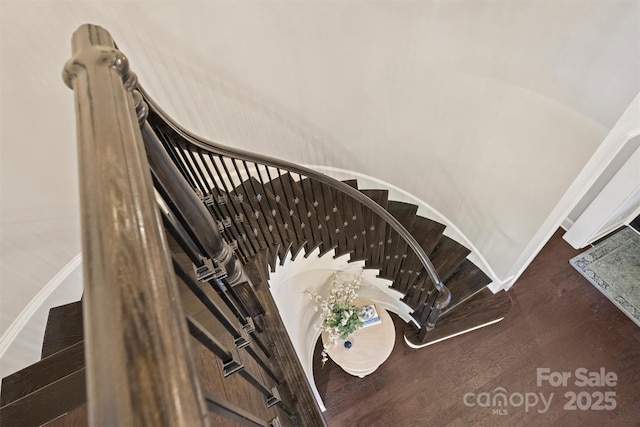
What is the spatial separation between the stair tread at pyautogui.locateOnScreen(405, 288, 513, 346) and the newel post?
141 inches

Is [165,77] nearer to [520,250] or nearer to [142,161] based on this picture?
[142,161]

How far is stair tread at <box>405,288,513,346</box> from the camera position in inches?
143

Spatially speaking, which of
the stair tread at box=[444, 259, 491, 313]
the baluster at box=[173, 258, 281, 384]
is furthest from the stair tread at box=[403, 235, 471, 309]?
the baluster at box=[173, 258, 281, 384]

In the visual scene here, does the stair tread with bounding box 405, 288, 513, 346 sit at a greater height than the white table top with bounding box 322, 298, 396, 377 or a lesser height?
lesser

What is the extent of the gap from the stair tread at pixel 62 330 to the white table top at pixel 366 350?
2.07m

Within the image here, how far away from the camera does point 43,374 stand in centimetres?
160

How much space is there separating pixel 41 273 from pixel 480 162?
364 cm

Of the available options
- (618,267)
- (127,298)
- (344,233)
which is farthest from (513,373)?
(127,298)

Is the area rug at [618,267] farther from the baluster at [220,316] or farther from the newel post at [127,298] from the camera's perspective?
the newel post at [127,298]

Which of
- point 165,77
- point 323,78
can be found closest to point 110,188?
point 165,77

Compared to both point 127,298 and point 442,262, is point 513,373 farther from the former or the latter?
point 127,298

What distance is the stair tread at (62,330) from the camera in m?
1.96

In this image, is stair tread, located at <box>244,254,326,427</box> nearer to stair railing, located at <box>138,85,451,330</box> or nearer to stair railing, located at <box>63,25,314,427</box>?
stair railing, located at <box>138,85,451,330</box>

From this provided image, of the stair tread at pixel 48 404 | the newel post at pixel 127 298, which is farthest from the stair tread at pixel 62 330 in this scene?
the newel post at pixel 127 298
